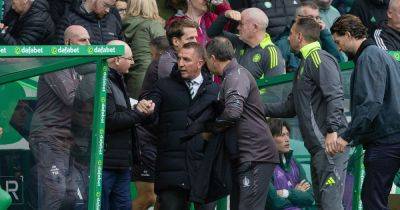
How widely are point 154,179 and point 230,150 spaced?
39.5 inches

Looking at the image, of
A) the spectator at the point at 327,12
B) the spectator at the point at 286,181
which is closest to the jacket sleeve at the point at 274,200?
the spectator at the point at 286,181

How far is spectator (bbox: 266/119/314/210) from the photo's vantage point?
1214 cm

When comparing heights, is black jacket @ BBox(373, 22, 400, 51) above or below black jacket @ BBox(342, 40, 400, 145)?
above

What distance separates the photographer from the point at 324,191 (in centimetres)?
1151

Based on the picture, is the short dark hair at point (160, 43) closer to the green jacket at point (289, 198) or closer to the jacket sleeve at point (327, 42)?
the green jacket at point (289, 198)

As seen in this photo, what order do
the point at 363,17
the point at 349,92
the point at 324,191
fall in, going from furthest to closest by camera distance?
the point at 363,17 → the point at 349,92 → the point at 324,191

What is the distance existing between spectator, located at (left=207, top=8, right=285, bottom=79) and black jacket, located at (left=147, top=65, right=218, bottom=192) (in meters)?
1.84

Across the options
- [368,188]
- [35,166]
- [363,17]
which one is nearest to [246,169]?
[368,188]

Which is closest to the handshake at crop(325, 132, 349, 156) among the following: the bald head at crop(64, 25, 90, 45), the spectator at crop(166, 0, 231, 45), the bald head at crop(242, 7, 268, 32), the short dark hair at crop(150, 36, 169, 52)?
the short dark hair at crop(150, 36, 169, 52)

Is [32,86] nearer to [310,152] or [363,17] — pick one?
[310,152]

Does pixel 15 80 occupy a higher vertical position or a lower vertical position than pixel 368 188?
higher

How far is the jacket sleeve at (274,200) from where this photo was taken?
39.5 feet

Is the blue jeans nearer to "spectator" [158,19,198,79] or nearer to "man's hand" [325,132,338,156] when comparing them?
"spectator" [158,19,198,79]

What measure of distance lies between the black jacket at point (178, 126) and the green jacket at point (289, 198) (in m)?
0.99
